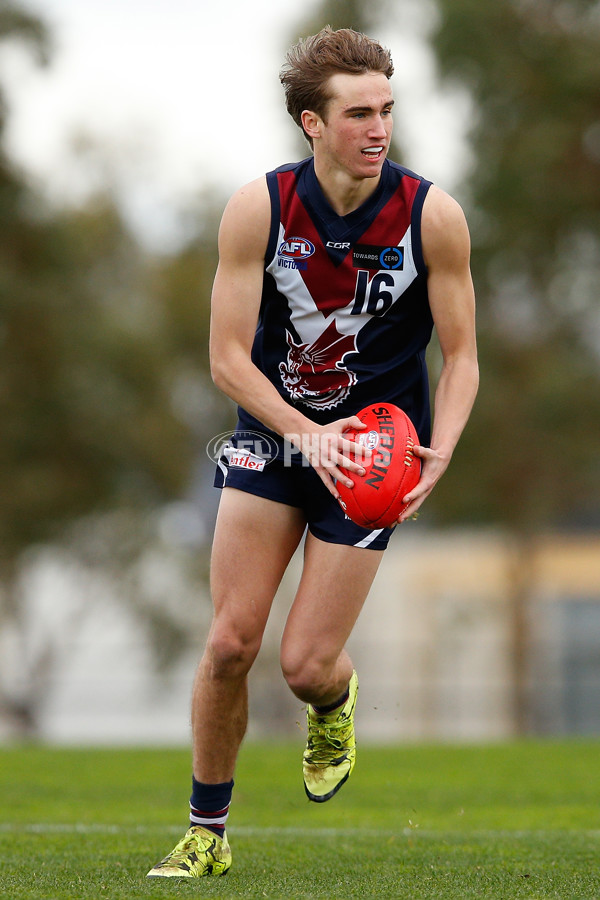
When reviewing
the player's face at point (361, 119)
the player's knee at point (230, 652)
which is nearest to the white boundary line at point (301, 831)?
the player's knee at point (230, 652)

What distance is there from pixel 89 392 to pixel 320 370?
16524 millimetres

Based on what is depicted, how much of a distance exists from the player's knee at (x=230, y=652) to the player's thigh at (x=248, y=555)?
4 centimetres

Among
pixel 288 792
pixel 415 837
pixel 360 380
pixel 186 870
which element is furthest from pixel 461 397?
pixel 288 792

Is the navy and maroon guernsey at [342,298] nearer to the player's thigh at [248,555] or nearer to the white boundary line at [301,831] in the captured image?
the player's thigh at [248,555]

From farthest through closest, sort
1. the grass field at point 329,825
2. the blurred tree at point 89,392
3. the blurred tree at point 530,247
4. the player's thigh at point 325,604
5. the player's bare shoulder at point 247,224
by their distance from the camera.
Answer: the blurred tree at point 89,392, the blurred tree at point 530,247, the player's thigh at point 325,604, the player's bare shoulder at point 247,224, the grass field at point 329,825

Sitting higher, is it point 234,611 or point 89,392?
point 234,611

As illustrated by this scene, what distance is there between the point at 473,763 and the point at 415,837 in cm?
470

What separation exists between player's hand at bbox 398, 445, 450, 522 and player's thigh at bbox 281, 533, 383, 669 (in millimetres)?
328

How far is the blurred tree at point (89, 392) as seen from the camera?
65.5 feet

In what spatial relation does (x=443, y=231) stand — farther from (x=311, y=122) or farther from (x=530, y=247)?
(x=530, y=247)

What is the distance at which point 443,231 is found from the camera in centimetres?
436

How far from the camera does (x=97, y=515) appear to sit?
2234cm

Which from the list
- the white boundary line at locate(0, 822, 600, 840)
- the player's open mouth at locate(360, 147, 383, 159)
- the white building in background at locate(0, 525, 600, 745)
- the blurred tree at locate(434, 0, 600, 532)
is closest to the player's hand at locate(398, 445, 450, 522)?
the player's open mouth at locate(360, 147, 383, 159)

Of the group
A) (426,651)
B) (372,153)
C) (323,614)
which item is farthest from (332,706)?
(426,651)
